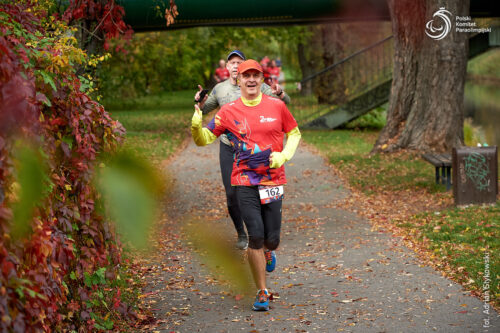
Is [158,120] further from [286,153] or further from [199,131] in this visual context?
[286,153]

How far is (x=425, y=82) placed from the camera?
1520 centimetres

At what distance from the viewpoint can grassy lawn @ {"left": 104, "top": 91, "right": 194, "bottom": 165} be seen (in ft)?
70.4

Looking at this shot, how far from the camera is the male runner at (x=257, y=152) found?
582 centimetres

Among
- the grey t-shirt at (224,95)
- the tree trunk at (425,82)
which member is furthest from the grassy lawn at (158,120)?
the tree trunk at (425,82)

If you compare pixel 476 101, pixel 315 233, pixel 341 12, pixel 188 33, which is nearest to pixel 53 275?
pixel 315 233

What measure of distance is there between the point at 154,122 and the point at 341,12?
13.0 metres

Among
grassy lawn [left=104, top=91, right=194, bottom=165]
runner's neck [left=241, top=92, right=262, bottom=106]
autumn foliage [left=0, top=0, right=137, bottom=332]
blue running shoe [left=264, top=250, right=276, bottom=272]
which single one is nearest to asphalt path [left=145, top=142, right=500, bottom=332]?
blue running shoe [left=264, top=250, right=276, bottom=272]

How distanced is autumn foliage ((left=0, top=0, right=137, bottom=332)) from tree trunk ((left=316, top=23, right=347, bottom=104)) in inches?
917

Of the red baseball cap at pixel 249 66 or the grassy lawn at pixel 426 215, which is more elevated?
the red baseball cap at pixel 249 66

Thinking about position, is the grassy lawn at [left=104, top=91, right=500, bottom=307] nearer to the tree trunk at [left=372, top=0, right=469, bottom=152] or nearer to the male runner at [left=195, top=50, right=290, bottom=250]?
the tree trunk at [left=372, top=0, right=469, bottom=152]

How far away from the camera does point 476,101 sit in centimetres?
3738

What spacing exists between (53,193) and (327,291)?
317 centimetres

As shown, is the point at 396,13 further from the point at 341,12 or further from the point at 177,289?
the point at 177,289

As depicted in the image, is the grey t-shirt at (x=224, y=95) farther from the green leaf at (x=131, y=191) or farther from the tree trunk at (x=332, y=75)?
the tree trunk at (x=332, y=75)
